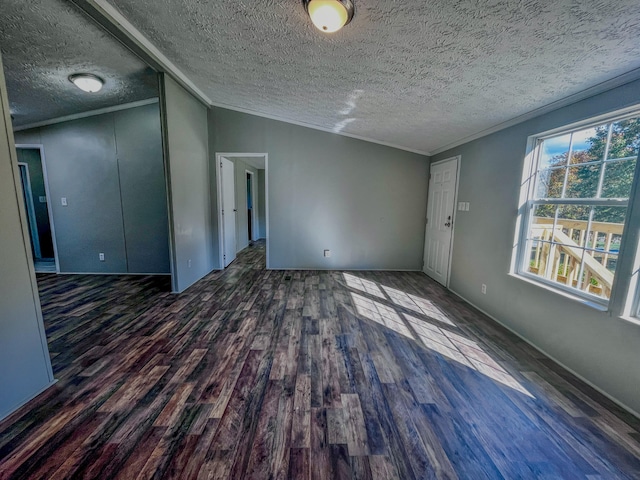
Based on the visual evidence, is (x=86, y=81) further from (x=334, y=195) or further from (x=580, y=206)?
(x=580, y=206)

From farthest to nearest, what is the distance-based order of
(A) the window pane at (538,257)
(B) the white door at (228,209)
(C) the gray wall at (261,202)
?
1. (C) the gray wall at (261,202)
2. (B) the white door at (228,209)
3. (A) the window pane at (538,257)

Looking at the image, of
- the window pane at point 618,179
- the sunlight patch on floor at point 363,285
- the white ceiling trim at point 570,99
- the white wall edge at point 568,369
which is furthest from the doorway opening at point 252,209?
the window pane at point 618,179

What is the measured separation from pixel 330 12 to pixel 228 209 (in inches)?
152

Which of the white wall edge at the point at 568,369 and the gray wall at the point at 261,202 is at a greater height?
the gray wall at the point at 261,202

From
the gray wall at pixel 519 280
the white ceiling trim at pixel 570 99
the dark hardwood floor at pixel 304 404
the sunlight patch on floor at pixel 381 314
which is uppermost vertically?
the white ceiling trim at pixel 570 99

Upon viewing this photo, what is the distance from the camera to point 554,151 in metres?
2.33

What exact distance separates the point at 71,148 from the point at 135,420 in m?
4.48

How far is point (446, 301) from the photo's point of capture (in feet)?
11.1

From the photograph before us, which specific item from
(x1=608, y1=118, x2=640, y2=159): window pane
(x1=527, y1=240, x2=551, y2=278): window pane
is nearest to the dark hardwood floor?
(x1=527, y1=240, x2=551, y2=278): window pane

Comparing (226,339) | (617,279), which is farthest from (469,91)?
(226,339)

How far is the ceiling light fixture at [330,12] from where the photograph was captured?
58.5 inches

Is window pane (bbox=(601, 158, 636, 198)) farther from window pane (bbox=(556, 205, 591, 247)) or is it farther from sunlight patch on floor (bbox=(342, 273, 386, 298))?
sunlight patch on floor (bbox=(342, 273, 386, 298))

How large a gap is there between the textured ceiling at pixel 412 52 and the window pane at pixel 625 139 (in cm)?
36

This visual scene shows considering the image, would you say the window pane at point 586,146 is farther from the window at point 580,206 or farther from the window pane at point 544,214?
the window pane at point 544,214
